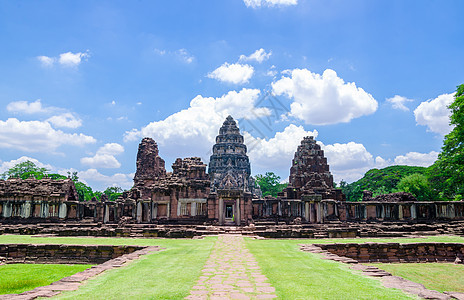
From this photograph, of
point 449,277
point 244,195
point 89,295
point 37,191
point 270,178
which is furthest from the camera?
point 270,178

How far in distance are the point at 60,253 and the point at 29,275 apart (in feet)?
9.11

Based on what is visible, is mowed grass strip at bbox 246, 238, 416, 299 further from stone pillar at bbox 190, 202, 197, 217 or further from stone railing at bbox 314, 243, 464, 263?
stone pillar at bbox 190, 202, 197, 217

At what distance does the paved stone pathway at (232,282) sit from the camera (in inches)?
210

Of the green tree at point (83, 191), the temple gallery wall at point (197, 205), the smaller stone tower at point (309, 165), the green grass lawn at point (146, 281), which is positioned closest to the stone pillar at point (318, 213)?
the temple gallery wall at point (197, 205)

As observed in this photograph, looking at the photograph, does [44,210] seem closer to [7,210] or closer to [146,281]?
[7,210]

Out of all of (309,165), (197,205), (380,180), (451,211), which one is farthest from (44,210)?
(380,180)

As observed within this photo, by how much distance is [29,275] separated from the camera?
10195 mm

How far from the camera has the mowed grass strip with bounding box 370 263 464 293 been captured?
895 centimetres

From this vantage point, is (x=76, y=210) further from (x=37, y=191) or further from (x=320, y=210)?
(x=320, y=210)

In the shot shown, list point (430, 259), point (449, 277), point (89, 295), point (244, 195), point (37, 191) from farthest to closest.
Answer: point (37, 191) → point (244, 195) → point (430, 259) → point (449, 277) → point (89, 295)

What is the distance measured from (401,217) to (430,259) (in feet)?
58.2

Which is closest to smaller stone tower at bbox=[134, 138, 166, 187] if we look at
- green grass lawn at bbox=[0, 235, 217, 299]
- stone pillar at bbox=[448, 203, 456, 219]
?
stone pillar at bbox=[448, 203, 456, 219]

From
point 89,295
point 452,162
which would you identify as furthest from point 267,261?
point 452,162

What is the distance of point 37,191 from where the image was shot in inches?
1270
